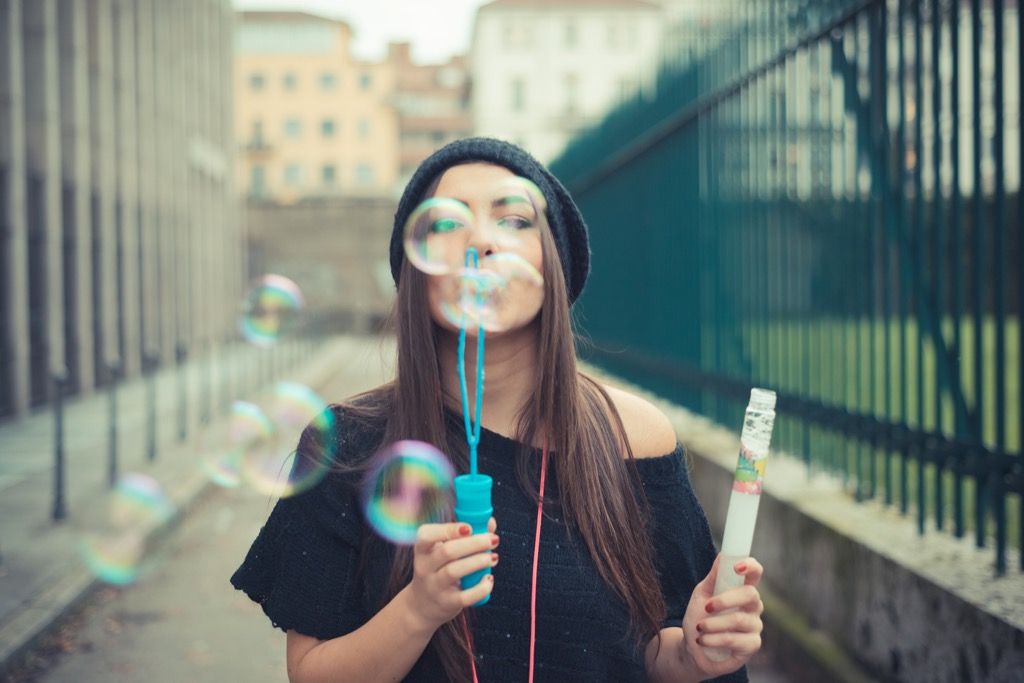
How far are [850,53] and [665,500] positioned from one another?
9.53 feet

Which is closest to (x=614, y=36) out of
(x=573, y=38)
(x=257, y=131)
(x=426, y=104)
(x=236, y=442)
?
(x=573, y=38)

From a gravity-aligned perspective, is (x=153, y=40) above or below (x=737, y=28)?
above

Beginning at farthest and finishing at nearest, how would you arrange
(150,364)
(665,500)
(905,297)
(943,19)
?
(150,364), (905,297), (943,19), (665,500)

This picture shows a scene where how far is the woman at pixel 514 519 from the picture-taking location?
193cm

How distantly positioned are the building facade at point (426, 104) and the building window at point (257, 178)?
10879 mm

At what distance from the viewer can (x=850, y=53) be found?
426cm

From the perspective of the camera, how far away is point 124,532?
6445 mm

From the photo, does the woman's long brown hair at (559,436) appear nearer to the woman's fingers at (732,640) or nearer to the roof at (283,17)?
the woman's fingers at (732,640)

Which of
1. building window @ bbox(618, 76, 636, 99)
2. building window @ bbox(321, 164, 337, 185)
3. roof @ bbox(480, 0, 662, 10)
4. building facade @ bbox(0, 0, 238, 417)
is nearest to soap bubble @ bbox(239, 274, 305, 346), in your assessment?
building facade @ bbox(0, 0, 238, 417)

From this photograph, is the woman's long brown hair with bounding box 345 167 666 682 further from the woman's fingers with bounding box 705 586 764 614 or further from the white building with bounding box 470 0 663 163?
the white building with bounding box 470 0 663 163

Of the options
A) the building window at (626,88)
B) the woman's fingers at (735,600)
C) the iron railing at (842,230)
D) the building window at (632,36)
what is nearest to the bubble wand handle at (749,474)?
the woman's fingers at (735,600)

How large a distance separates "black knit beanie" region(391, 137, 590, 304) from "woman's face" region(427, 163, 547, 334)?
0.07ft

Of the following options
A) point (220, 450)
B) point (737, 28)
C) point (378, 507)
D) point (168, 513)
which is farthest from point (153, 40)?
point (378, 507)

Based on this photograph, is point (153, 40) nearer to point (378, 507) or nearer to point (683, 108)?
point (683, 108)
